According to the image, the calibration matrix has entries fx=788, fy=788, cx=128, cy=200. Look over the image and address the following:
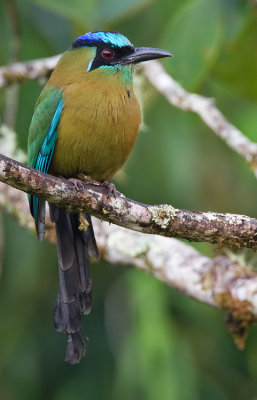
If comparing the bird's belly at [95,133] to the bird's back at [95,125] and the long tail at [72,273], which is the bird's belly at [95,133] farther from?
the long tail at [72,273]

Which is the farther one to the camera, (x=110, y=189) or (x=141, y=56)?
(x=141, y=56)

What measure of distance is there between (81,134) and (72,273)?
2.25 feet

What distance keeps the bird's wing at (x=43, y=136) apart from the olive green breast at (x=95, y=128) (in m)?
0.03

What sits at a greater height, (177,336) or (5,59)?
(5,59)

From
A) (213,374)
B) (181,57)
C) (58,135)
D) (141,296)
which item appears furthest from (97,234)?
(213,374)

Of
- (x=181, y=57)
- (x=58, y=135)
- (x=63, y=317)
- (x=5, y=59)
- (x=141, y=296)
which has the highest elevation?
(x=5, y=59)

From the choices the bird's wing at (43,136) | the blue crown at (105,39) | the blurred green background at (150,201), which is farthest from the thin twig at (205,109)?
the bird's wing at (43,136)

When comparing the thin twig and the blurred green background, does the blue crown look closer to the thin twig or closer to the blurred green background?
the blurred green background

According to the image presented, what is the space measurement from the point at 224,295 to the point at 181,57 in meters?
1.29

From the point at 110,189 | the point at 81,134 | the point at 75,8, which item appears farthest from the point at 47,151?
the point at 75,8

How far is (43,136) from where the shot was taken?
3.82 meters

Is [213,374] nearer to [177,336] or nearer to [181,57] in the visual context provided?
[177,336]

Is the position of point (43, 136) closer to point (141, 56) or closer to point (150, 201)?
point (141, 56)

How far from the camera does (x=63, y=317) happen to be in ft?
12.1
